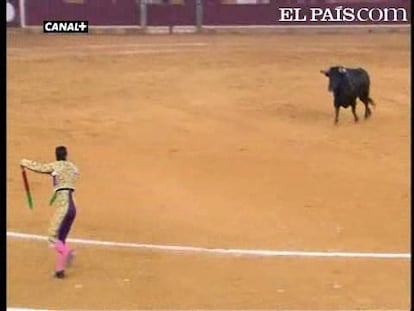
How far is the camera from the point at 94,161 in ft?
31.9

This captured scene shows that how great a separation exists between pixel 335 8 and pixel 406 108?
209 centimetres

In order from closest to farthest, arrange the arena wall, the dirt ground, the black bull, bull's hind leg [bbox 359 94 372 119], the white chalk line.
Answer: the dirt ground < the white chalk line < the black bull < bull's hind leg [bbox 359 94 372 119] < the arena wall

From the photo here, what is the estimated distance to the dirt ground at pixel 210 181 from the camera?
20.5ft

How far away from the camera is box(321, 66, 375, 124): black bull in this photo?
12438mm

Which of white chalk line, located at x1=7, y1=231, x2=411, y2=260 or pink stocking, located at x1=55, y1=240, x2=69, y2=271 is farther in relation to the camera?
white chalk line, located at x1=7, y1=231, x2=411, y2=260

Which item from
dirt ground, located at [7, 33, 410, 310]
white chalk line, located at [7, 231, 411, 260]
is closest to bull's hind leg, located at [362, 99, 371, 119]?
dirt ground, located at [7, 33, 410, 310]

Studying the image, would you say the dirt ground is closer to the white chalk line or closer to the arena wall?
the white chalk line

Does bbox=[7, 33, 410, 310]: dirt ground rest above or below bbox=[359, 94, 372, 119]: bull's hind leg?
below

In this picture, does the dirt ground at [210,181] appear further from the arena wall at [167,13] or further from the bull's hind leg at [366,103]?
the arena wall at [167,13]

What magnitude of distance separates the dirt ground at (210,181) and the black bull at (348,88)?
0.87 ft

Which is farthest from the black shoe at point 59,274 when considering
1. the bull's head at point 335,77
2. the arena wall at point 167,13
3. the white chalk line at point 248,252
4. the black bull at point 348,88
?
the arena wall at point 167,13

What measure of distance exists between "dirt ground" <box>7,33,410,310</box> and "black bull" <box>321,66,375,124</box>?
0.87ft

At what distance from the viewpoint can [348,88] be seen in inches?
489

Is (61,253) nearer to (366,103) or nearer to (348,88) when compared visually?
(348,88)
